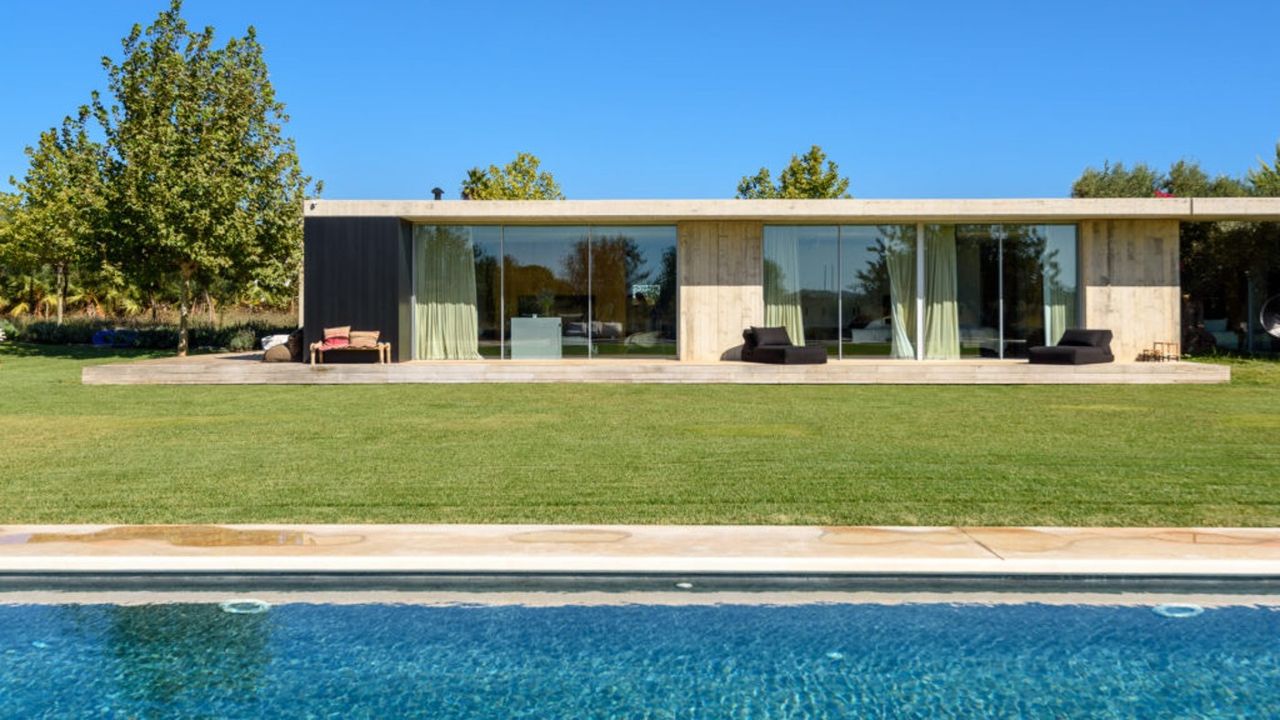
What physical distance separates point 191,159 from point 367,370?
11.6m

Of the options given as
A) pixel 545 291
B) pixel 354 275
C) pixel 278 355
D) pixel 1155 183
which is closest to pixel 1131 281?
pixel 545 291

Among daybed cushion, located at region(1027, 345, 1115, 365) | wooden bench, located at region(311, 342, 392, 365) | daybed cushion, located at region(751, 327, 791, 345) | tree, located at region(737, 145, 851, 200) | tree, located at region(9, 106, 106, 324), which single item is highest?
tree, located at region(737, 145, 851, 200)

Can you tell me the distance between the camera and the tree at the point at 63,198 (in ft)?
76.0

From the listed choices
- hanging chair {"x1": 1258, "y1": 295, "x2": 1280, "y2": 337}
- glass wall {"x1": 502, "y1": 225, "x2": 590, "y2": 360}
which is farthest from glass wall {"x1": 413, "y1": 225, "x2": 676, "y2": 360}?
hanging chair {"x1": 1258, "y1": 295, "x2": 1280, "y2": 337}

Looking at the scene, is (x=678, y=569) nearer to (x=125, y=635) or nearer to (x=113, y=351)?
(x=125, y=635)

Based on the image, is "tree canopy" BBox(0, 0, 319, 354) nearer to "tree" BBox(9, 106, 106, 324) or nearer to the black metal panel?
"tree" BBox(9, 106, 106, 324)

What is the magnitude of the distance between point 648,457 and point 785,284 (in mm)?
10839

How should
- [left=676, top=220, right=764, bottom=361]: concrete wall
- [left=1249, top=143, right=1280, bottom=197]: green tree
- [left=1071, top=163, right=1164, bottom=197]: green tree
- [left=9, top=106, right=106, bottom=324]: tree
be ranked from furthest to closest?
[left=1071, top=163, right=1164, bottom=197]: green tree, [left=1249, top=143, right=1280, bottom=197]: green tree, [left=9, top=106, right=106, bottom=324]: tree, [left=676, top=220, right=764, bottom=361]: concrete wall

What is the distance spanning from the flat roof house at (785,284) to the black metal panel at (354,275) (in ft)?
1.69

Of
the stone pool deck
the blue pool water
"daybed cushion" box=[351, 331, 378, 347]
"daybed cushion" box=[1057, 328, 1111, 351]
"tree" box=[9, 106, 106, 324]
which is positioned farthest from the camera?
"tree" box=[9, 106, 106, 324]

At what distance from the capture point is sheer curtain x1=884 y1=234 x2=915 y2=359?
18.1m

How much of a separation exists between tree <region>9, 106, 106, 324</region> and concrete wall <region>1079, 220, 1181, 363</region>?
871 inches

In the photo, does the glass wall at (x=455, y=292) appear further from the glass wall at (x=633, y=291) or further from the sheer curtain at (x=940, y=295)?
the sheer curtain at (x=940, y=295)

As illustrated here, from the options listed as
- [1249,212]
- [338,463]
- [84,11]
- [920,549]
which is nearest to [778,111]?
[1249,212]
